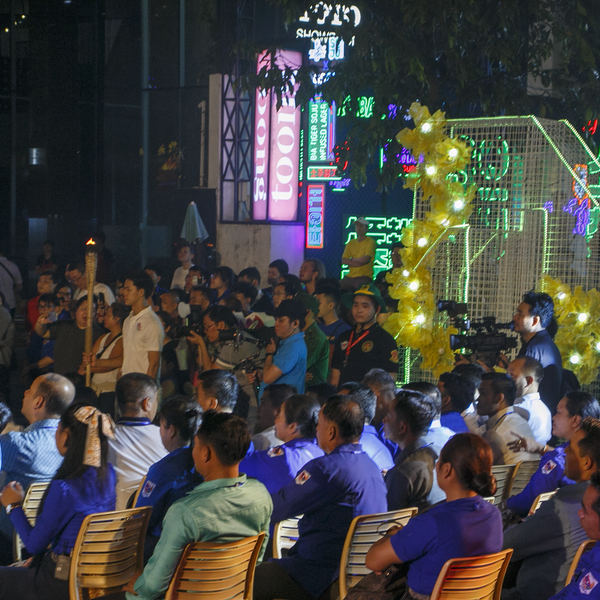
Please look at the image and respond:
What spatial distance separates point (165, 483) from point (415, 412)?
131cm

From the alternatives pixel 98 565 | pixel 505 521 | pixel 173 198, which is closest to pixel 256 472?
pixel 98 565

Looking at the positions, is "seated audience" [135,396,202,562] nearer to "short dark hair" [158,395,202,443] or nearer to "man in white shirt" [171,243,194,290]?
"short dark hair" [158,395,202,443]

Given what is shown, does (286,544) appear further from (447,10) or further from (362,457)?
(447,10)

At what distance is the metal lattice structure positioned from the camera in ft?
23.7

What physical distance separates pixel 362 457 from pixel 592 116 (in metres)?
7.40

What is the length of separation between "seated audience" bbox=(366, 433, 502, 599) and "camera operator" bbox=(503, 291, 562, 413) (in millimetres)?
3287

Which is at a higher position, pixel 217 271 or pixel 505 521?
pixel 217 271

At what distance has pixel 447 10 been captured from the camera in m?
9.07

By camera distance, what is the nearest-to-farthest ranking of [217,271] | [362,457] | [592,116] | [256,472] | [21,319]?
[362,457]
[256,472]
[217,271]
[592,116]
[21,319]

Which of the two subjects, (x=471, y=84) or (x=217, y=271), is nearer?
(x=217, y=271)

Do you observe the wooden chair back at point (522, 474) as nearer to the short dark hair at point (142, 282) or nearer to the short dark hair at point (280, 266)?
the short dark hair at point (142, 282)

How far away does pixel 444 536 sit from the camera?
3145 mm

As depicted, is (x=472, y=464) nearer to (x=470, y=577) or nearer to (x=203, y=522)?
(x=470, y=577)

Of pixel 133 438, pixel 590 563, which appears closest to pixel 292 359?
pixel 133 438
